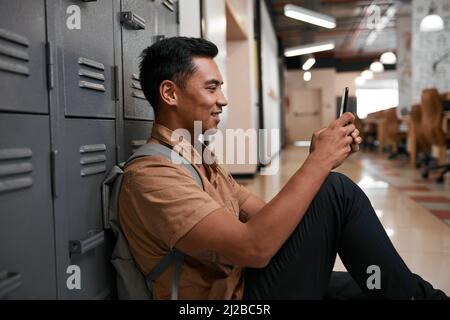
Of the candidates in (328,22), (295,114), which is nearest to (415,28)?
(328,22)

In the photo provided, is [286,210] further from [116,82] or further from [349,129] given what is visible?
[116,82]

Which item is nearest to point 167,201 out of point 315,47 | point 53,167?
point 53,167

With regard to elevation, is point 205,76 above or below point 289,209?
above

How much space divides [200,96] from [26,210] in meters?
0.55

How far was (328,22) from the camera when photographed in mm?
6508

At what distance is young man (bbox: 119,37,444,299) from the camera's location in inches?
38.8

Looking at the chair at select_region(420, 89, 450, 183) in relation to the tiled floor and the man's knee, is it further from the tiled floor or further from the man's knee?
the man's knee

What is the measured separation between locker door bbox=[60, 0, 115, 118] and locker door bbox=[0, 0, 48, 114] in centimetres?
10

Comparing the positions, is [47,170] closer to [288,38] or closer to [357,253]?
[357,253]

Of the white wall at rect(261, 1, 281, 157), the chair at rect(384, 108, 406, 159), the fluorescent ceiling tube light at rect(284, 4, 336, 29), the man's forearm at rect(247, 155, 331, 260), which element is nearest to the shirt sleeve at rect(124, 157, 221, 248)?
the man's forearm at rect(247, 155, 331, 260)

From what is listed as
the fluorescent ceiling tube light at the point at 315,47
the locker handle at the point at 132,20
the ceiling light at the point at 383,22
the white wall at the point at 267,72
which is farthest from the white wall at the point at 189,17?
the ceiling light at the point at 383,22

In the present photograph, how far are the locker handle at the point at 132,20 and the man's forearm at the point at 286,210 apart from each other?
731 mm

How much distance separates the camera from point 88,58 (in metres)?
1.17
